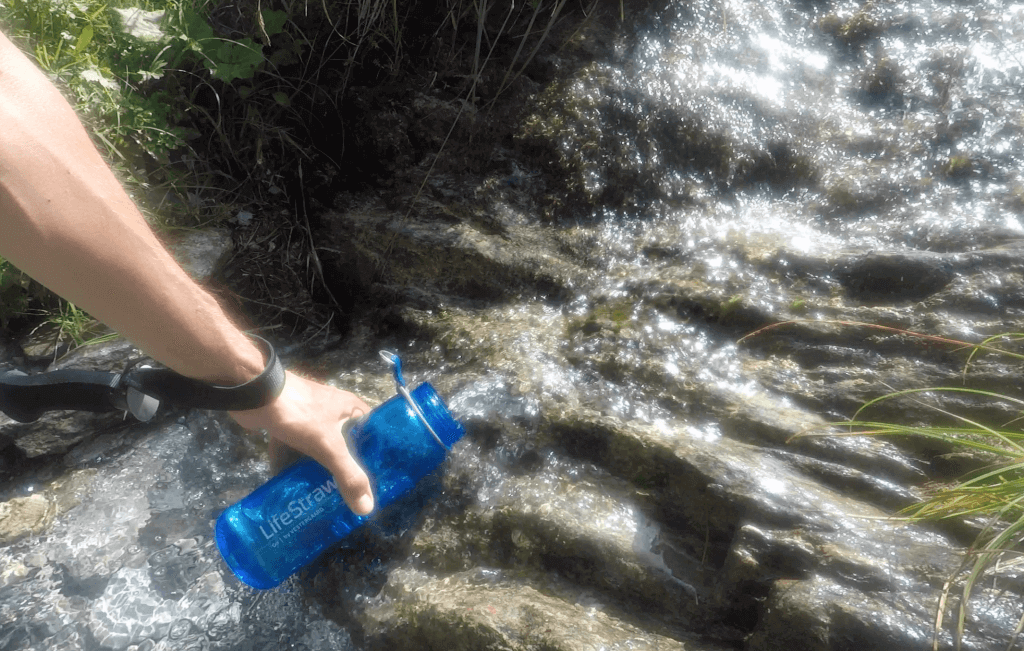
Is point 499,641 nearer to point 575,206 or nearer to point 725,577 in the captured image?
point 725,577

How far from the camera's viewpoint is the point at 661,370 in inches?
86.4

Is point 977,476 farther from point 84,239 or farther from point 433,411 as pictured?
point 84,239

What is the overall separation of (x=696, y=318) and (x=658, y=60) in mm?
1172

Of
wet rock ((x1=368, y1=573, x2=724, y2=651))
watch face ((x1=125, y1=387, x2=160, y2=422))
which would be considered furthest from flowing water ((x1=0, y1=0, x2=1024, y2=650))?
watch face ((x1=125, y1=387, x2=160, y2=422))

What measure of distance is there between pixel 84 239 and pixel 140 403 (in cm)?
62

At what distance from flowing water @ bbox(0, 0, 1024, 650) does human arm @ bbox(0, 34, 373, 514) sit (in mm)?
841

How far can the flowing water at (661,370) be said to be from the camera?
1.79 meters

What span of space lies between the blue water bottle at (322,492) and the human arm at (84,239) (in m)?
0.44

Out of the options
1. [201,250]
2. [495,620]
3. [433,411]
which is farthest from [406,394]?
[201,250]

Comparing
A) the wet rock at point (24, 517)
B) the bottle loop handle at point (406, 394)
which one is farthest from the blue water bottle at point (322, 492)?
Answer: the wet rock at point (24, 517)

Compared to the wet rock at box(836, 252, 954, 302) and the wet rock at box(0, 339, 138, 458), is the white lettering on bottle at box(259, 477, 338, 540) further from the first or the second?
the wet rock at box(836, 252, 954, 302)

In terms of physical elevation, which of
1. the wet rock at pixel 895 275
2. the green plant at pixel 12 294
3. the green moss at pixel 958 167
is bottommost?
the green plant at pixel 12 294

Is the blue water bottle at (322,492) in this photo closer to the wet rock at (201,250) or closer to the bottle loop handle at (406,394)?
the bottle loop handle at (406,394)

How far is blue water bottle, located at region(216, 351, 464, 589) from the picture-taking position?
75.4 inches
